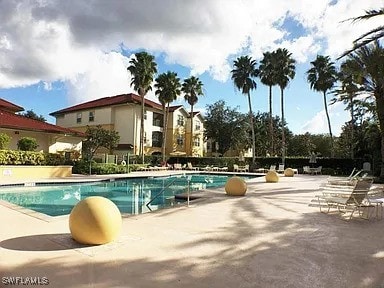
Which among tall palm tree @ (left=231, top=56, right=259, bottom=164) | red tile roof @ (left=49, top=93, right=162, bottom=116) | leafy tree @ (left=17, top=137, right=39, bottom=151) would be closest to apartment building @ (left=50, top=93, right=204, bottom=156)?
red tile roof @ (left=49, top=93, right=162, bottom=116)

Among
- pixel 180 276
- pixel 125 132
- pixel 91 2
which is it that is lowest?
pixel 180 276

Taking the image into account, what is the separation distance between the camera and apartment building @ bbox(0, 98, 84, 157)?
82.1 ft

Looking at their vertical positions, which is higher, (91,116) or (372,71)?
(91,116)

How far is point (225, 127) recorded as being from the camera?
162 ft

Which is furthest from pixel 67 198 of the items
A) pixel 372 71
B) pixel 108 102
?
pixel 108 102

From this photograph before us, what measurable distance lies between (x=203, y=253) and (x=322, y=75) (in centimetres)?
3696

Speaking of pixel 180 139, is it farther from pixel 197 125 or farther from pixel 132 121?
pixel 132 121

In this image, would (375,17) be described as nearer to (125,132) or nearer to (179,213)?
(179,213)

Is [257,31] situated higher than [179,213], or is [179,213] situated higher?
[257,31]

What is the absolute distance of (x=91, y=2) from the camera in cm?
1339

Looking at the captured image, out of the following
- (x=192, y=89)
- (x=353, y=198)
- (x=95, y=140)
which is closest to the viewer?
(x=353, y=198)

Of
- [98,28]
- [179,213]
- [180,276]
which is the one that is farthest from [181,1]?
[180,276]

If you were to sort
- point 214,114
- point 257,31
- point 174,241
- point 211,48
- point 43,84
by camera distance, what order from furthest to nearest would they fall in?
point 214,114
point 43,84
point 211,48
point 257,31
point 174,241

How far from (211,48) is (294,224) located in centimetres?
1406
